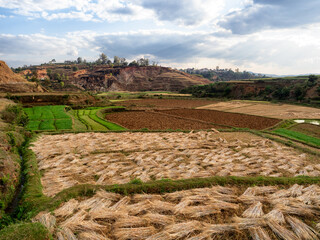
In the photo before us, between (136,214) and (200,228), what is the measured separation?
1.75 m

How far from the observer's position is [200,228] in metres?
4.14

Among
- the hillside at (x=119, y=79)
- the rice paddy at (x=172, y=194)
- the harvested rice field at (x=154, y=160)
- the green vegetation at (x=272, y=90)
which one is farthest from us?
the hillside at (x=119, y=79)

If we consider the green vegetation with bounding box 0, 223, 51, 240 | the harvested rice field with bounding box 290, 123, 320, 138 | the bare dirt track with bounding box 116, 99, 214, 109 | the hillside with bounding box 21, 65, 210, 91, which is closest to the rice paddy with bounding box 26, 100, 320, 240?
the green vegetation with bounding box 0, 223, 51, 240

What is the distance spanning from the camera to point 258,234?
4.02 metres

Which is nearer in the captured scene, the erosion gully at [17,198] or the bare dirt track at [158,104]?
the erosion gully at [17,198]

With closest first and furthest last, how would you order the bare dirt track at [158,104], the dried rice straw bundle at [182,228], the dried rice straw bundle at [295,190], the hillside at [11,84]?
the dried rice straw bundle at [182,228], the dried rice straw bundle at [295,190], the bare dirt track at [158,104], the hillside at [11,84]

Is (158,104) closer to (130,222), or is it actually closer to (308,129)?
(308,129)

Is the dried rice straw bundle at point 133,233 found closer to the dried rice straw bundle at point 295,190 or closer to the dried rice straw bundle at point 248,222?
the dried rice straw bundle at point 248,222

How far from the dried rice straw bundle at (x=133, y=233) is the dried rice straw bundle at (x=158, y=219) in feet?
0.95

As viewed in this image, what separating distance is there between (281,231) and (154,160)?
21.5 ft

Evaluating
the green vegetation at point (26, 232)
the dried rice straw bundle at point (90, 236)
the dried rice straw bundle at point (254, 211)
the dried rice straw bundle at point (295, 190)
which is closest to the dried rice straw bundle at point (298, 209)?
the dried rice straw bundle at point (254, 211)

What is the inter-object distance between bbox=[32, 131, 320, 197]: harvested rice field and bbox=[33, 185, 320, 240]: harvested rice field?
2018 mm

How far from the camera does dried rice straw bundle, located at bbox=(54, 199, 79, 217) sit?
479 centimetres

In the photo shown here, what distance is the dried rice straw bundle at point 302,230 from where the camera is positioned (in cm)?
403
